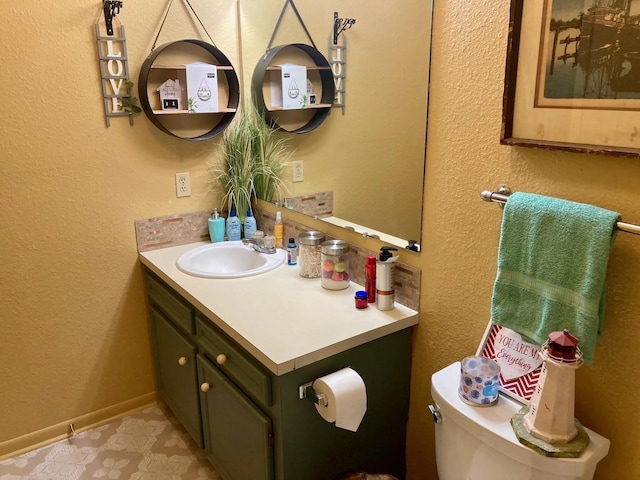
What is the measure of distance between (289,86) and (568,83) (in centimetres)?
133

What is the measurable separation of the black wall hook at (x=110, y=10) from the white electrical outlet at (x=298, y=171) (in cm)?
90

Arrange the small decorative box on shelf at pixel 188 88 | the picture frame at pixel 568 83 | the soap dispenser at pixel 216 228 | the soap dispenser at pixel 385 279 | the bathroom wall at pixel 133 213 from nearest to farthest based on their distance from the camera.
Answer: the picture frame at pixel 568 83 → the bathroom wall at pixel 133 213 → the soap dispenser at pixel 385 279 → the small decorative box on shelf at pixel 188 88 → the soap dispenser at pixel 216 228

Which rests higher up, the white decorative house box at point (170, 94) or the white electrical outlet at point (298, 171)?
the white decorative house box at point (170, 94)

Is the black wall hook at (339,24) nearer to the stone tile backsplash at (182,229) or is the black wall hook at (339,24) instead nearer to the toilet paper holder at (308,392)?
the stone tile backsplash at (182,229)

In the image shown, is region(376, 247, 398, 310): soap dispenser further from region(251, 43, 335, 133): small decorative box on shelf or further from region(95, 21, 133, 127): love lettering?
region(95, 21, 133, 127): love lettering

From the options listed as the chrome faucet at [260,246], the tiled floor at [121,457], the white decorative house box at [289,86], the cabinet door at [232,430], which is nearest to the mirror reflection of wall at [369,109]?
the white decorative house box at [289,86]

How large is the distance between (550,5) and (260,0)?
57.7 inches

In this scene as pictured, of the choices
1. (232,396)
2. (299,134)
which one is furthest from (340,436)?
(299,134)

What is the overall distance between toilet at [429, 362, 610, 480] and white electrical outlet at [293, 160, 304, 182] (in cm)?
112

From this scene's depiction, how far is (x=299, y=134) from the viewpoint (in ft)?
7.51

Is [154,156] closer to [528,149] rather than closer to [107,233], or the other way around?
[107,233]

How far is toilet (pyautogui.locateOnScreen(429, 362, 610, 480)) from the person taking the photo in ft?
3.82

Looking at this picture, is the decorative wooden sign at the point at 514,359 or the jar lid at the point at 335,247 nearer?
the decorative wooden sign at the point at 514,359

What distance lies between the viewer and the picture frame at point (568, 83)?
1.09m
